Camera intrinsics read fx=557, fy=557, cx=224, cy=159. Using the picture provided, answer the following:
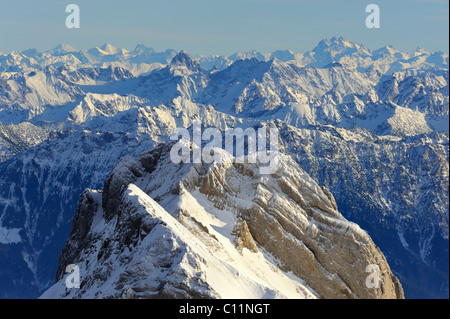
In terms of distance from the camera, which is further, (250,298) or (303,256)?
(303,256)

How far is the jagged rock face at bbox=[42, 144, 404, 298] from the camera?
84.3 meters

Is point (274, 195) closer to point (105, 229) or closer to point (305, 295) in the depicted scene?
point (305, 295)

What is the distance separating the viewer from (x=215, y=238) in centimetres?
10331

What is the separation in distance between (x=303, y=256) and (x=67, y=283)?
45.7 m

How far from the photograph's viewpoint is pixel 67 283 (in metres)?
102

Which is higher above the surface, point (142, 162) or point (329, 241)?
point (142, 162)

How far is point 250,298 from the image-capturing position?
8706cm

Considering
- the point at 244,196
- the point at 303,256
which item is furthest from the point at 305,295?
the point at 244,196

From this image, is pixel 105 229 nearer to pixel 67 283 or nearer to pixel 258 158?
pixel 67 283

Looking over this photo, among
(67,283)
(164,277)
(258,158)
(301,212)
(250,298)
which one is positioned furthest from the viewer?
(258,158)

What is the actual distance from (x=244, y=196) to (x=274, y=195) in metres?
6.43

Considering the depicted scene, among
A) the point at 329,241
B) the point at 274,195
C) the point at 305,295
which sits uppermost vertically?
the point at 274,195

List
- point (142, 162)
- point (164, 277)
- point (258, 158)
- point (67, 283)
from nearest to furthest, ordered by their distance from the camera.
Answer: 1. point (164, 277)
2. point (67, 283)
3. point (258, 158)
4. point (142, 162)

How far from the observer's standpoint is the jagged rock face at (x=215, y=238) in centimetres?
8431
